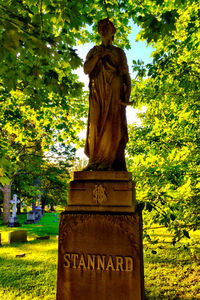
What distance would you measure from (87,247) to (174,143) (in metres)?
3.42

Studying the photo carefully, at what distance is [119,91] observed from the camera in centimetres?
376

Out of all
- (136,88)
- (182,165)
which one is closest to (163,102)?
(136,88)

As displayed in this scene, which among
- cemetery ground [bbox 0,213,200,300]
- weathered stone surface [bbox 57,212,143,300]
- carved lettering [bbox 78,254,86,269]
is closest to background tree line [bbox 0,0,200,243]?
weathered stone surface [bbox 57,212,143,300]

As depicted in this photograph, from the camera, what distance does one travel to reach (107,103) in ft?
12.1

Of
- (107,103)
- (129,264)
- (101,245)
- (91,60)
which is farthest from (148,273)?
(91,60)

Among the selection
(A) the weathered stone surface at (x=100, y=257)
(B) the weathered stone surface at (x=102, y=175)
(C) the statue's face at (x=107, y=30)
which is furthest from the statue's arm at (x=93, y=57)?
(A) the weathered stone surface at (x=100, y=257)

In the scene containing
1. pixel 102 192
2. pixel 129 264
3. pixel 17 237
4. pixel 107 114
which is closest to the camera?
pixel 129 264

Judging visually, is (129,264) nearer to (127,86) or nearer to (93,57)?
(127,86)

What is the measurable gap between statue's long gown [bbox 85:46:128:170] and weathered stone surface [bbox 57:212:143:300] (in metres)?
0.95

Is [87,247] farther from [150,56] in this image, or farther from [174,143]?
[150,56]

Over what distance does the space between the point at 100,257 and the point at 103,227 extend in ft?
1.22

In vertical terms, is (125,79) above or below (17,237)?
above

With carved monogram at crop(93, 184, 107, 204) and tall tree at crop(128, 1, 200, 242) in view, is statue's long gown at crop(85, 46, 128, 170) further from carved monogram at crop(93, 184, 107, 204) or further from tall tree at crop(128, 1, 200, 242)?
tall tree at crop(128, 1, 200, 242)

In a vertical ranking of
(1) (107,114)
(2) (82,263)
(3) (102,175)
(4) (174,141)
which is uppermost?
(1) (107,114)
